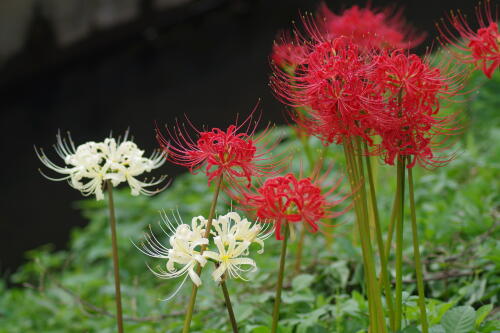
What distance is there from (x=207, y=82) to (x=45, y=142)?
1540mm

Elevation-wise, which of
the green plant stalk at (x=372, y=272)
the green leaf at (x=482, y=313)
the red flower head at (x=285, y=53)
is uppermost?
the red flower head at (x=285, y=53)

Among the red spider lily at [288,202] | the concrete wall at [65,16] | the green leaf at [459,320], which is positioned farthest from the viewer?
the concrete wall at [65,16]

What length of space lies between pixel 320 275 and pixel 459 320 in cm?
72

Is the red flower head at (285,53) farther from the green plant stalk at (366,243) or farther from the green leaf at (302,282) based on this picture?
the green leaf at (302,282)

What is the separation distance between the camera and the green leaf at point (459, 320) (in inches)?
50.3

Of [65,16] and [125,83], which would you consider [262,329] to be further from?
[65,16]

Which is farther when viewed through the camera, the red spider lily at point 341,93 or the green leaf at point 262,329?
the green leaf at point 262,329

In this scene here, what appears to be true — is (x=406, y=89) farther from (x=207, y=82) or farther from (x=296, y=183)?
(x=207, y=82)

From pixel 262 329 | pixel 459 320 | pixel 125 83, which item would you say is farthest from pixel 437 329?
pixel 125 83

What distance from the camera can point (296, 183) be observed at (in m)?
1.06

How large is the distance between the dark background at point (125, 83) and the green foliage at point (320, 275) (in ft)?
4.51

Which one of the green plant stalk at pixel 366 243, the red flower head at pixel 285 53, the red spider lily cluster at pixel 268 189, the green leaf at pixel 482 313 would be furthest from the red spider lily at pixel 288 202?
the green leaf at pixel 482 313

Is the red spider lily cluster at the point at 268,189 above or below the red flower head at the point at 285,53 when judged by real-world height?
below

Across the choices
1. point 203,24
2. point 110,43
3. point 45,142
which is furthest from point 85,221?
point 203,24
